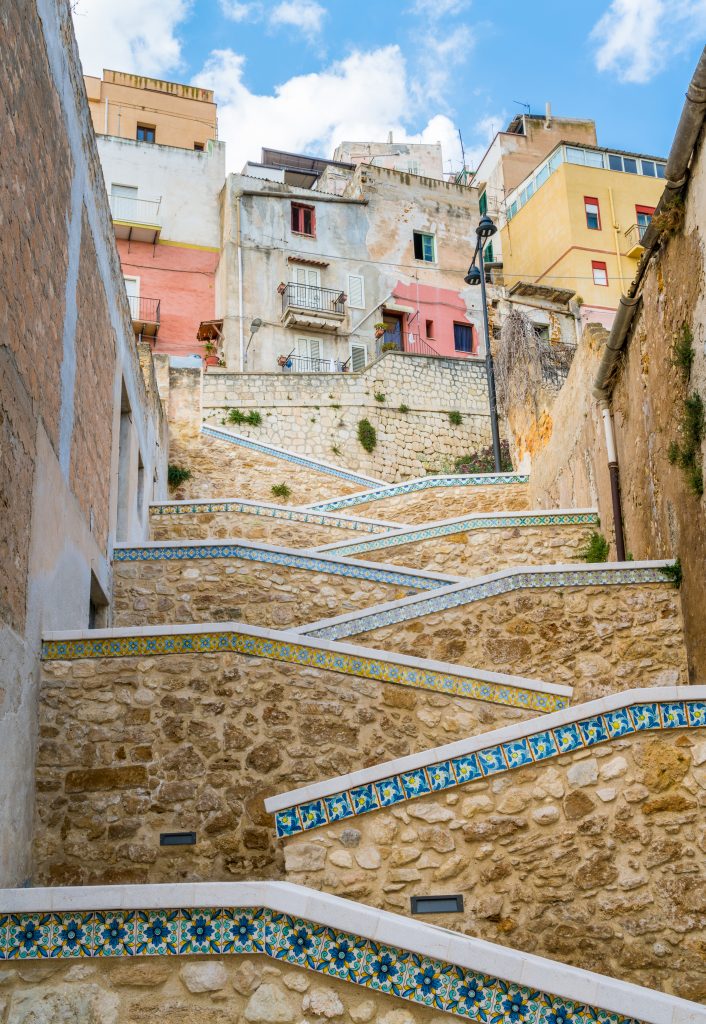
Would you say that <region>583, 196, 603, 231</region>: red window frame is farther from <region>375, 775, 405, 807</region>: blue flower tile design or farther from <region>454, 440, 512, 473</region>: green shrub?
<region>375, 775, 405, 807</region>: blue flower tile design

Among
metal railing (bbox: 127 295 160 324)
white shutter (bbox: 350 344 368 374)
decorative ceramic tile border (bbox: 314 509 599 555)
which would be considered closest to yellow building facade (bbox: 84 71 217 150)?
metal railing (bbox: 127 295 160 324)

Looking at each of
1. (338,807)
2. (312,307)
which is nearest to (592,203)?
(312,307)

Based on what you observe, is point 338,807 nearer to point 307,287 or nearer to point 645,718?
point 645,718

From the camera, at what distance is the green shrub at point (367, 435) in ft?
81.0

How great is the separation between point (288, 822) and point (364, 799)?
38 centimetres

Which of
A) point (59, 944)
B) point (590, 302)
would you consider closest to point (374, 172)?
point (590, 302)

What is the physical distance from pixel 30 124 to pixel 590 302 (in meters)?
31.2

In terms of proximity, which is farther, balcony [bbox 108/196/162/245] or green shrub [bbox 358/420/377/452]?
balcony [bbox 108/196/162/245]

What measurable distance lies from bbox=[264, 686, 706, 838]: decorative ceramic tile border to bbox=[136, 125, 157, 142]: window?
36.2m

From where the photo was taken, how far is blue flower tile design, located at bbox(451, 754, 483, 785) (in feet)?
17.2

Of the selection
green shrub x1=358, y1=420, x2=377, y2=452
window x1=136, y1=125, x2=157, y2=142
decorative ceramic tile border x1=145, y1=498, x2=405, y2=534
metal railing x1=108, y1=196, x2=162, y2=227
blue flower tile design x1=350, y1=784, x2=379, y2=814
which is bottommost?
blue flower tile design x1=350, y1=784, x2=379, y2=814

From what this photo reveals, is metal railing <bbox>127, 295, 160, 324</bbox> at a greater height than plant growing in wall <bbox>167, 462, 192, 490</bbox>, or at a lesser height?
greater

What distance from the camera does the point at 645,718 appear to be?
17.4 feet

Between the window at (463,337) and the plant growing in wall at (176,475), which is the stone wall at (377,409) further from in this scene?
the window at (463,337)
